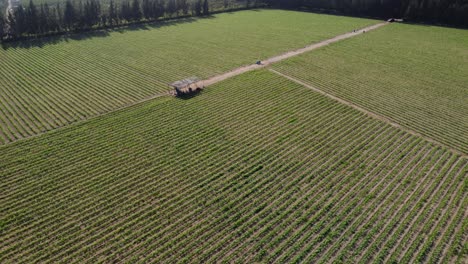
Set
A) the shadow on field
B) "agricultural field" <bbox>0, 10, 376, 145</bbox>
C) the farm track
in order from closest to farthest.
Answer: the farm track < "agricultural field" <bbox>0, 10, 376, 145</bbox> < the shadow on field

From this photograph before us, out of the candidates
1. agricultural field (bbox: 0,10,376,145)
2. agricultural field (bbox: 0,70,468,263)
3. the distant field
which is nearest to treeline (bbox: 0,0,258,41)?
agricultural field (bbox: 0,10,376,145)

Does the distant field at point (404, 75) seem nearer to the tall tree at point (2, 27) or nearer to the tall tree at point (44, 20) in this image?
the tall tree at point (44, 20)

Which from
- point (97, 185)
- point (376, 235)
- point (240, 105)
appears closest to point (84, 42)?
point (240, 105)

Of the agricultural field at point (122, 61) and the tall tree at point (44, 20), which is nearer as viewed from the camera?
the agricultural field at point (122, 61)

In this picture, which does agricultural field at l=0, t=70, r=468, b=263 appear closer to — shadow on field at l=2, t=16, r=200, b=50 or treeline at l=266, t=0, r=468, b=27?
shadow on field at l=2, t=16, r=200, b=50

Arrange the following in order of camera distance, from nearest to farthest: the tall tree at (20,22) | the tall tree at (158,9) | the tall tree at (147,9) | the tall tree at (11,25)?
→ the tall tree at (11,25) → the tall tree at (20,22) → the tall tree at (147,9) → the tall tree at (158,9)

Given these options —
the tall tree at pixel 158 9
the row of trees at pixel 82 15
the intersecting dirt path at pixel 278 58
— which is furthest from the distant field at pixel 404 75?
the row of trees at pixel 82 15

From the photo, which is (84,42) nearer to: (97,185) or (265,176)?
(97,185)
